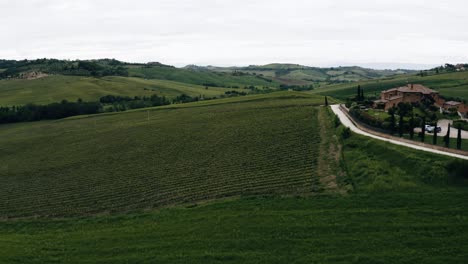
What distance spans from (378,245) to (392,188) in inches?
344

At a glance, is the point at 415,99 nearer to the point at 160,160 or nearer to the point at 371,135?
the point at 371,135

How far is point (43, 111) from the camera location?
4395 inches

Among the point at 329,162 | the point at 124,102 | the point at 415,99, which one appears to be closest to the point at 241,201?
the point at 329,162

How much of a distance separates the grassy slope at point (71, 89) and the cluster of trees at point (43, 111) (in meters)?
15.6

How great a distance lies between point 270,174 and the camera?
43.7 m

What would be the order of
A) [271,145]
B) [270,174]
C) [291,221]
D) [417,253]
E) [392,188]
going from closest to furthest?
[417,253] < [291,221] < [392,188] < [270,174] < [271,145]

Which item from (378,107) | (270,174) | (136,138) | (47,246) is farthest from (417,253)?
(378,107)

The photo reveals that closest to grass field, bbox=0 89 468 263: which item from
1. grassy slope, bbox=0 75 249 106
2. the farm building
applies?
the farm building

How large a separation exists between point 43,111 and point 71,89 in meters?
38.9

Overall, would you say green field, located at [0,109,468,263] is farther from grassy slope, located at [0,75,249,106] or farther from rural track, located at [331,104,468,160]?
grassy slope, located at [0,75,249,106]

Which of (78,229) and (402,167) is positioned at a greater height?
(402,167)

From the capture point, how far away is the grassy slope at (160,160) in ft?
139

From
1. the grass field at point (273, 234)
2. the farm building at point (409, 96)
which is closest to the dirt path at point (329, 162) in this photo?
the grass field at point (273, 234)

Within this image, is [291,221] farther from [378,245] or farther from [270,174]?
[270,174]
